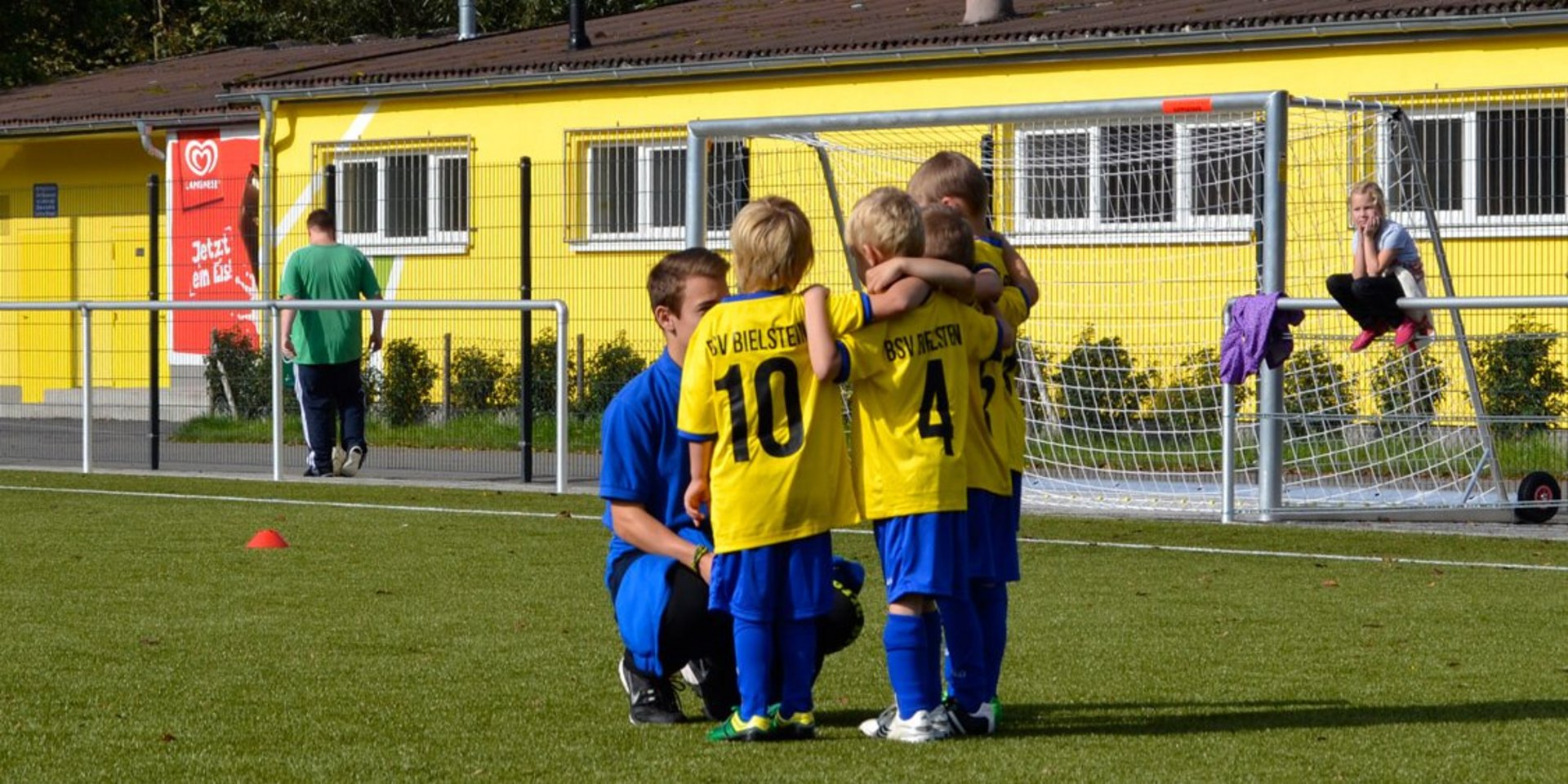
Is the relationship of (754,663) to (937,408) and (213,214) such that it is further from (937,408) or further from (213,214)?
(213,214)

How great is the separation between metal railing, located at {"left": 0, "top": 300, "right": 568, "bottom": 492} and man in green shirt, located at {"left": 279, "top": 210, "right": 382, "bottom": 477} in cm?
13

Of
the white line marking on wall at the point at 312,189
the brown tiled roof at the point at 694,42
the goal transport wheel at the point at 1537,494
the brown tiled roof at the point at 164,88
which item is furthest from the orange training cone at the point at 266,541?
the brown tiled roof at the point at 164,88

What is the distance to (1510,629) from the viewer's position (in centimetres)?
794

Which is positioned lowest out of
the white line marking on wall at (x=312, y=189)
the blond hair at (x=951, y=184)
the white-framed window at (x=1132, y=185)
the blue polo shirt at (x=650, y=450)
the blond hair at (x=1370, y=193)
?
the blue polo shirt at (x=650, y=450)

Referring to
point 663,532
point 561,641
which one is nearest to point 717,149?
point 561,641

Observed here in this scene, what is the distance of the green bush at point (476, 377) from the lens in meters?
16.2

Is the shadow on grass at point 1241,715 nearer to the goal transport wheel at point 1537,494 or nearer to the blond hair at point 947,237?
the blond hair at point 947,237

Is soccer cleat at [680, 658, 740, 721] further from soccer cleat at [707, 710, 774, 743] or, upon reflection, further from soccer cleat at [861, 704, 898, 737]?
soccer cleat at [861, 704, 898, 737]

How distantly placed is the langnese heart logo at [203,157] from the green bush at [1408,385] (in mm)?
16939

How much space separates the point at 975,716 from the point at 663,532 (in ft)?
3.08

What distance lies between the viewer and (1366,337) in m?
11.6

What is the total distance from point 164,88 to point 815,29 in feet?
35.0

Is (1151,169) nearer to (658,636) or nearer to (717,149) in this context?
(717,149)

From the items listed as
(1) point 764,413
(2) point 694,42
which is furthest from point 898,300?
(2) point 694,42
